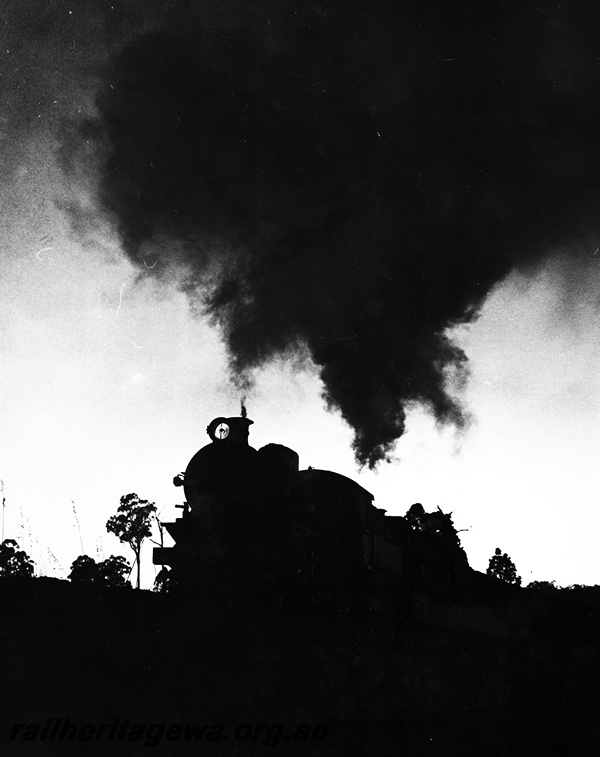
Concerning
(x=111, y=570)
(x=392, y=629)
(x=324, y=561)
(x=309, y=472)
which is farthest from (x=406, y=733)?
(x=111, y=570)

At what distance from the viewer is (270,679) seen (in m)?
26.5

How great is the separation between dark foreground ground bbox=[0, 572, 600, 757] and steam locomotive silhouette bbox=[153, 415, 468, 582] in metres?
1.02

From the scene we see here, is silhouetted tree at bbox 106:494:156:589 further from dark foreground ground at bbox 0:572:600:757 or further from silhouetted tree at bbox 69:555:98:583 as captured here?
dark foreground ground at bbox 0:572:600:757

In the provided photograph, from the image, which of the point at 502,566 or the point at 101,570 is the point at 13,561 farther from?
the point at 502,566

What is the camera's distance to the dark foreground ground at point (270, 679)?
24.4m

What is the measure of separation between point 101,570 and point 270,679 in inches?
1773

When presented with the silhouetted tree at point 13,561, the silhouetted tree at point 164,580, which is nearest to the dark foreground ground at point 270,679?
the silhouetted tree at point 164,580

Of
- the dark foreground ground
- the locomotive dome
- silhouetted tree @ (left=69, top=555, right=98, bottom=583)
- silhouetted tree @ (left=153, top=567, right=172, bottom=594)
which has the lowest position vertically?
the dark foreground ground

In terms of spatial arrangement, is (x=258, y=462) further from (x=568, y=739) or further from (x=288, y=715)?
(x=568, y=739)

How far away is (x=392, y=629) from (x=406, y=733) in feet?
12.3

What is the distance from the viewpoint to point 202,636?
2727 centimetres

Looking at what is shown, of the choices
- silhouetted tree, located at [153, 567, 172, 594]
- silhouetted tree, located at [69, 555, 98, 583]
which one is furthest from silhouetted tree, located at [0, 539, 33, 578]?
silhouetted tree, located at [153, 567, 172, 594]

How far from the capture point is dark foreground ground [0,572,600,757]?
2444 cm

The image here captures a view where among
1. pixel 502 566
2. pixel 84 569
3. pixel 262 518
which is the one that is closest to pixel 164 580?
pixel 262 518
